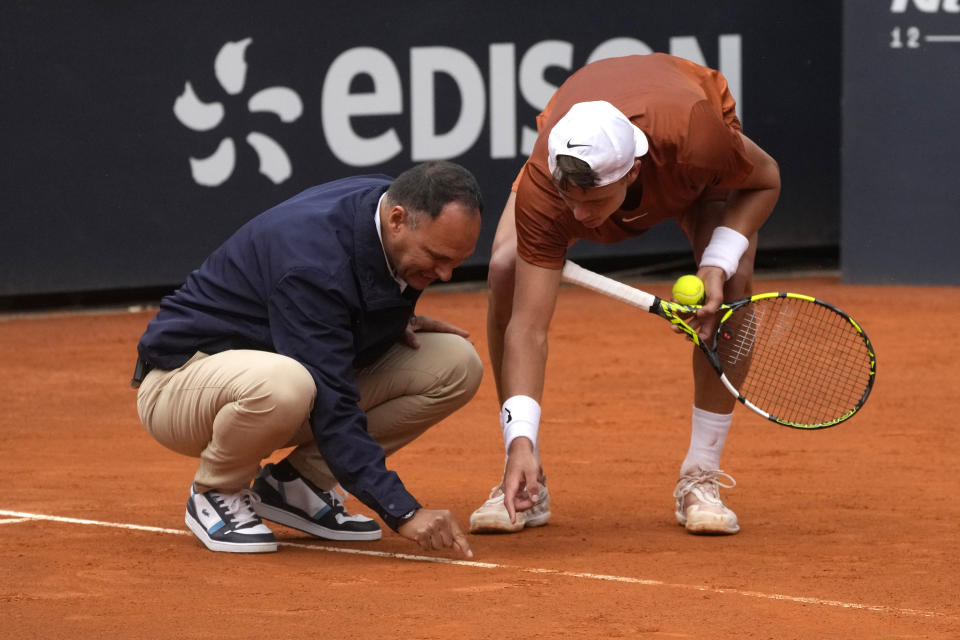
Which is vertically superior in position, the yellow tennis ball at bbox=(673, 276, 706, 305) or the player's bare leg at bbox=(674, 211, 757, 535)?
the yellow tennis ball at bbox=(673, 276, 706, 305)

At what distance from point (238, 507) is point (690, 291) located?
1.35 meters

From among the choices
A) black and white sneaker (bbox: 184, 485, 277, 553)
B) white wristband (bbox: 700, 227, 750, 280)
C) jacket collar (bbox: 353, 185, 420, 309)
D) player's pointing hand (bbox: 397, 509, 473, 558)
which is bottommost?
black and white sneaker (bbox: 184, 485, 277, 553)

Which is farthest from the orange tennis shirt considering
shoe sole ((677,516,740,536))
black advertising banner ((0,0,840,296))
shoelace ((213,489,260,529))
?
black advertising banner ((0,0,840,296))

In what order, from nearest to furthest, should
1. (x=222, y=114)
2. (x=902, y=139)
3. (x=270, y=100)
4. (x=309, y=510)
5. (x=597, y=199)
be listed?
(x=597, y=199) < (x=309, y=510) < (x=222, y=114) < (x=270, y=100) < (x=902, y=139)

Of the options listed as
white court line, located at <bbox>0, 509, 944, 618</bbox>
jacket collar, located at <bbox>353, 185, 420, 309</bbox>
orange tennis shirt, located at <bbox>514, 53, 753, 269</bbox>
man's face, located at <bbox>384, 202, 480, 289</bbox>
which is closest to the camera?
white court line, located at <bbox>0, 509, 944, 618</bbox>

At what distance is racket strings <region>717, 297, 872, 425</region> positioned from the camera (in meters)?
4.49

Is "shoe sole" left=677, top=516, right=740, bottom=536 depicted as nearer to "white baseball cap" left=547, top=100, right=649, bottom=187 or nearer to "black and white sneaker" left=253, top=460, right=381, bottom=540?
"black and white sneaker" left=253, top=460, right=381, bottom=540

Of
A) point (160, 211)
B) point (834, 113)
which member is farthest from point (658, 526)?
point (834, 113)

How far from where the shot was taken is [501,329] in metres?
4.70

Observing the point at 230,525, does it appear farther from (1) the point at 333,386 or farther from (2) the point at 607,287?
(2) the point at 607,287

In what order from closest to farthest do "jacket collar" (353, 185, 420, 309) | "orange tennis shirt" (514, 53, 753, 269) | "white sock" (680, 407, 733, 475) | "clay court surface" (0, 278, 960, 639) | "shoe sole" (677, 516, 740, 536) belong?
"clay court surface" (0, 278, 960, 639) < "jacket collar" (353, 185, 420, 309) < "orange tennis shirt" (514, 53, 753, 269) < "shoe sole" (677, 516, 740, 536) < "white sock" (680, 407, 733, 475)

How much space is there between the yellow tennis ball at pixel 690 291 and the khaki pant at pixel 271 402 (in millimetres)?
611

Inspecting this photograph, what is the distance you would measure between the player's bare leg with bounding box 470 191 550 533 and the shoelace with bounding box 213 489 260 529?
25.5 inches

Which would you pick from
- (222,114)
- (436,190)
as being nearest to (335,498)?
(436,190)
